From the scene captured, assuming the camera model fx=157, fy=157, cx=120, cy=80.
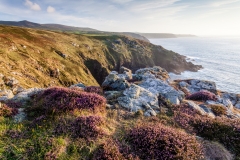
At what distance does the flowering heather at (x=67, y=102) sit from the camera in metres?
9.34

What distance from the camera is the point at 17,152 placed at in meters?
6.14

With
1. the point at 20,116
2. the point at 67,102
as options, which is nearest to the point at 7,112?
the point at 20,116

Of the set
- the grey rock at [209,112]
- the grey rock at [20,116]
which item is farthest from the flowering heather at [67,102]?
the grey rock at [209,112]

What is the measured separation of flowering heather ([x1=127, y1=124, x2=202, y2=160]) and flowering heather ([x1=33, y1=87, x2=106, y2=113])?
3.35m

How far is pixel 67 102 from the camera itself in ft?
31.8

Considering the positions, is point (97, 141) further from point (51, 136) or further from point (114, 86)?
point (114, 86)

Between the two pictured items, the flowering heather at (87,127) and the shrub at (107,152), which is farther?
the flowering heather at (87,127)

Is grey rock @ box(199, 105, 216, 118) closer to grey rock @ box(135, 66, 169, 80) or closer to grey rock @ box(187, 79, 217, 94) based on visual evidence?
grey rock @ box(135, 66, 169, 80)

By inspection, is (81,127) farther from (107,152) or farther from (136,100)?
(136,100)

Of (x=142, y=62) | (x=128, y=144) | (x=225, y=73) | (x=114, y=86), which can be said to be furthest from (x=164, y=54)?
(x=128, y=144)

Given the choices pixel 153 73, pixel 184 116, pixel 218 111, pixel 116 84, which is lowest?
pixel 153 73

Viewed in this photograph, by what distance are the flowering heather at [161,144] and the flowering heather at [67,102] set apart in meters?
3.35

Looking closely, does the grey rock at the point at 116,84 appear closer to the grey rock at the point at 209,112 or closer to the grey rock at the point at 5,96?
the grey rock at the point at 209,112

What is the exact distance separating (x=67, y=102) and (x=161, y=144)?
5932 millimetres
